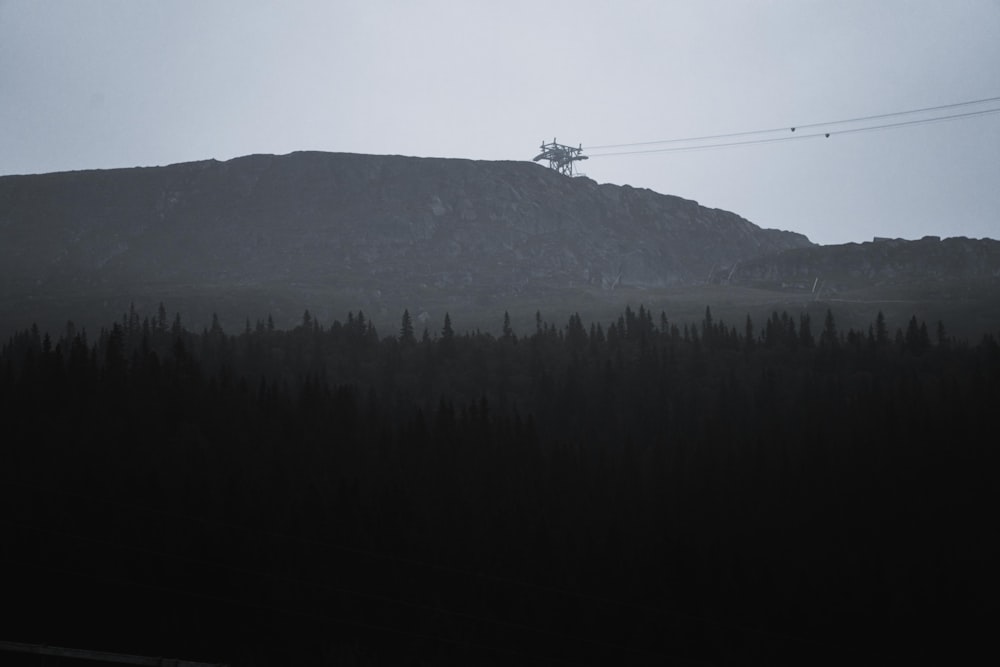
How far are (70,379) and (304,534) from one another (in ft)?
175

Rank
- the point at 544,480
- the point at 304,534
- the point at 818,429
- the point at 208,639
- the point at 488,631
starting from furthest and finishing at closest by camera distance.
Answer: the point at 818,429, the point at 544,480, the point at 304,534, the point at 488,631, the point at 208,639

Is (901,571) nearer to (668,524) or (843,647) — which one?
(843,647)

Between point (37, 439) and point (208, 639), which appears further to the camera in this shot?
point (37, 439)

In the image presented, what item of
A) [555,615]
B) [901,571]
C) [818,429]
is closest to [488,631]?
[555,615]

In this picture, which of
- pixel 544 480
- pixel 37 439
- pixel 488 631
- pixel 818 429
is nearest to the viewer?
pixel 488 631

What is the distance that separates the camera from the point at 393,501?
146m

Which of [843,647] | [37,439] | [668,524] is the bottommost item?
[843,647]

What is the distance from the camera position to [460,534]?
145875mm

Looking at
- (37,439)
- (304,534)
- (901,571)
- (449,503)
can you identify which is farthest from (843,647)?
(37,439)

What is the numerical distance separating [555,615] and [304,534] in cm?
3333

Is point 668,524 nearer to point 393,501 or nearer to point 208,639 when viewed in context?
point 393,501

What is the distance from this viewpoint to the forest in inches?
4811

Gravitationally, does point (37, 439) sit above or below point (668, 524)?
above

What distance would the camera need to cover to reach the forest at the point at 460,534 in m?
122
